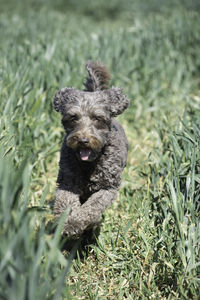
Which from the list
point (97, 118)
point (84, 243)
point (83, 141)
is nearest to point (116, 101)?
point (97, 118)

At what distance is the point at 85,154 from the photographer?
305cm

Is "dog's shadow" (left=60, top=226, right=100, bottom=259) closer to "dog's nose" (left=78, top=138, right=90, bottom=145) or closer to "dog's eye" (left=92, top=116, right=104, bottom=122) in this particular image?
"dog's nose" (left=78, top=138, right=90, bottom=145)

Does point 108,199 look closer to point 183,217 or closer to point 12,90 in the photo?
point 183,217

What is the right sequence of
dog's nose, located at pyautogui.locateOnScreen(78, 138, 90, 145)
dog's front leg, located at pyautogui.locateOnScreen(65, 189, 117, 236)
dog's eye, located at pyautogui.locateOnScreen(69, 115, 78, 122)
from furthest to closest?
dog's eye, located at pyautogui.locateOnScreen(69, 115, 78, 122) → dog's nose, located at pyautogui.locateOnScreen(78, 138, 90, 145) → dog's front leg, located at pyautogui.locateOnScreen(65, 189, 117, 236)

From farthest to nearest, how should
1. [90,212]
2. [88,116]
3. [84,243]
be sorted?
1. [84,243]
2. [88,116]
3. [90,212]

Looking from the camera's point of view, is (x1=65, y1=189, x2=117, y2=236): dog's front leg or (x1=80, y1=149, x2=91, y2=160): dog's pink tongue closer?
(x1=65, y1=189, x2=117, y2=236): dog's front leg

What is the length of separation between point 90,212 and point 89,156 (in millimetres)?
487

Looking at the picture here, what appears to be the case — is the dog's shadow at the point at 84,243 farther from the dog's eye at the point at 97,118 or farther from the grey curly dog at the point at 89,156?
the dog's eye at the point at 97,118

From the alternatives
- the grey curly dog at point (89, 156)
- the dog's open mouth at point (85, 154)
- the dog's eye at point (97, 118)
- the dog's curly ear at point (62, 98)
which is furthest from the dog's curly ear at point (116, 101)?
the dog's open mouth at point (85, 154)

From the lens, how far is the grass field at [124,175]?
1.92 metres

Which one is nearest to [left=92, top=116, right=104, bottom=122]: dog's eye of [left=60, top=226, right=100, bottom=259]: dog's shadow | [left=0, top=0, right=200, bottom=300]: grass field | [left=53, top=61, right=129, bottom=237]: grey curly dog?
[left=53, top=61, right=129, bottom=237]: grey curly dog

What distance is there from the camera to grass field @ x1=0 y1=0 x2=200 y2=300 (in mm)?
1924

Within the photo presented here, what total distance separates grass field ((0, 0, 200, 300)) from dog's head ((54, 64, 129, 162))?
0.41 m

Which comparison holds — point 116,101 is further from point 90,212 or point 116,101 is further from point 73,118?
point 90,212
